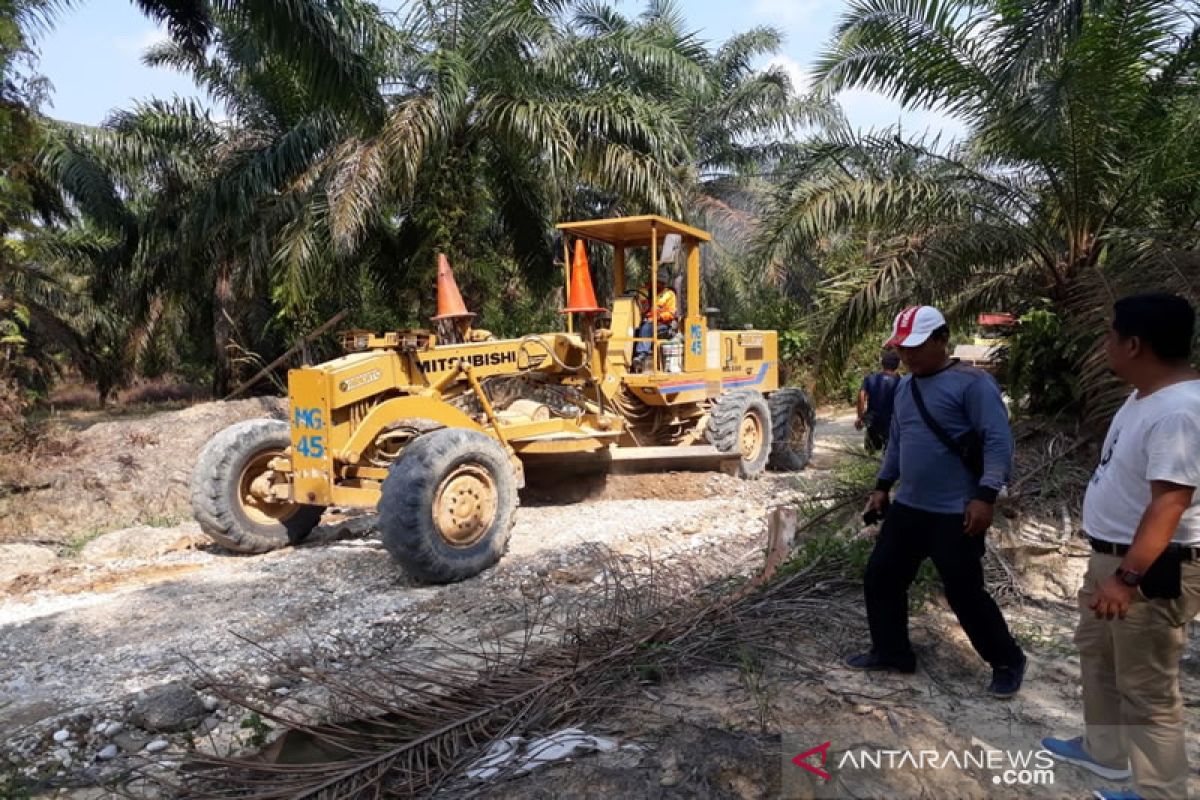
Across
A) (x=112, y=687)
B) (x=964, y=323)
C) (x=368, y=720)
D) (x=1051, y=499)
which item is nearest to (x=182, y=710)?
(x=112, y=687)

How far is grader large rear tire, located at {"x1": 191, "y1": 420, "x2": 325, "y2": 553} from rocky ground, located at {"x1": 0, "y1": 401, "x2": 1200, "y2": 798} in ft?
0.69

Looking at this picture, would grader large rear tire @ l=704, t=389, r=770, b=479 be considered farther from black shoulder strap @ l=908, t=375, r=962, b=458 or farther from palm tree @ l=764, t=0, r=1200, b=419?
black shoulder strap @ l=908, t=375, r=962, b=458

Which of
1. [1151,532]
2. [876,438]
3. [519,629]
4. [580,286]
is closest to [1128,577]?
[1151,532]

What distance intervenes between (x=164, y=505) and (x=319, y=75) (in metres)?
5.10

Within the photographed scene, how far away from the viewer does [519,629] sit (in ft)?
17.0

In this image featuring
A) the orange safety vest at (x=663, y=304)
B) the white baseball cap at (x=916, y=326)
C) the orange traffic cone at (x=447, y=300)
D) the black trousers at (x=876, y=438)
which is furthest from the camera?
the orange safety vest at (x=663, y=304)

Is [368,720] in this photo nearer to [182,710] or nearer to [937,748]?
[182,710]

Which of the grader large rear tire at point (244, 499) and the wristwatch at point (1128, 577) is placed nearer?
the wristwatch at point (1128, 577)

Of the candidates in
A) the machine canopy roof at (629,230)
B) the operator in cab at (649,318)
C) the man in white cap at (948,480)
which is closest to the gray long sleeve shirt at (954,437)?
the man in white cap at (948,480)

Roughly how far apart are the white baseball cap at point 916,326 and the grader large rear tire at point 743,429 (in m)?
6.02

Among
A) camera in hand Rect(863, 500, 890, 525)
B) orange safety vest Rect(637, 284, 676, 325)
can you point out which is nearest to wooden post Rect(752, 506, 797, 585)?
camera in hand Rect(863, 500, 890, 525)

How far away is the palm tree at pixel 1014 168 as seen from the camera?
6.33 metres

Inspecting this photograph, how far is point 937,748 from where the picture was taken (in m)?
3.18

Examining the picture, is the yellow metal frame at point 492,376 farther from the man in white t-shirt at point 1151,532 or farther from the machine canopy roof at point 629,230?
the man in white t-shirt at point 1151,532
